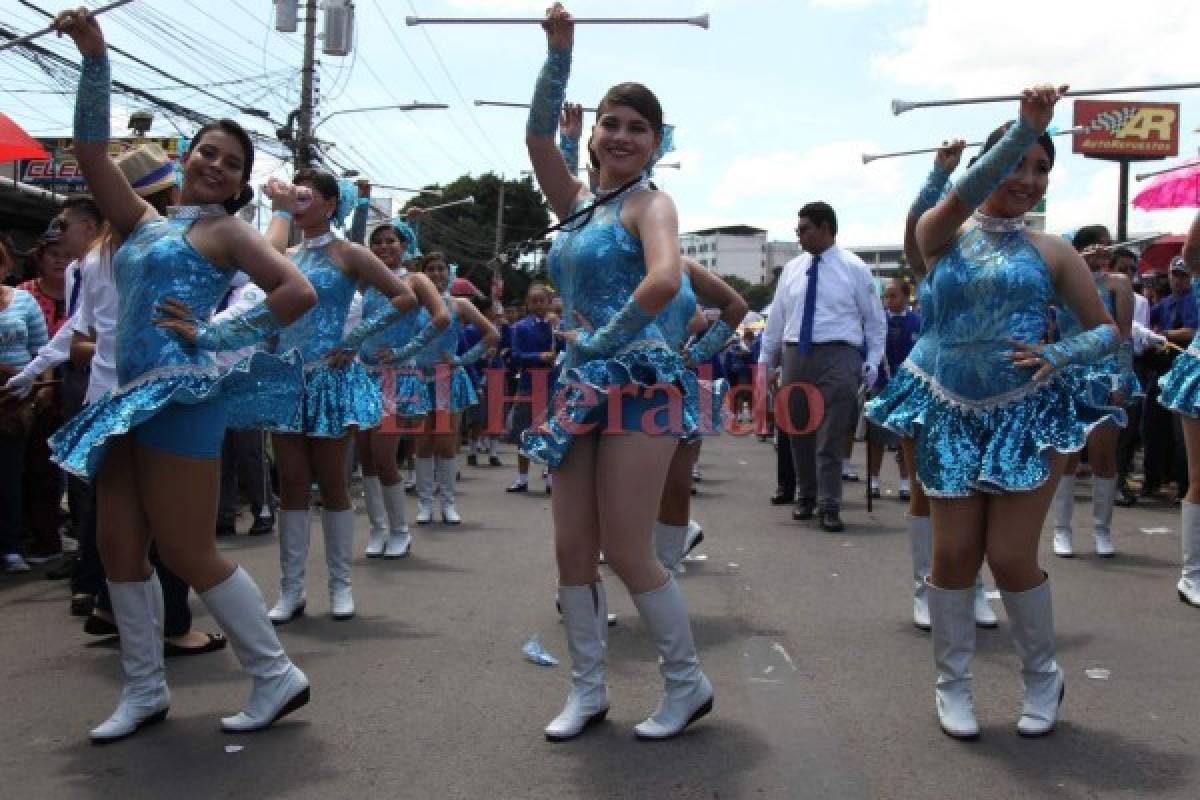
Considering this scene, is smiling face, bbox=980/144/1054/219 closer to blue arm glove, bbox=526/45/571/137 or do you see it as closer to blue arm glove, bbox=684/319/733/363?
blue arm glove, bbox=526/45/571/137

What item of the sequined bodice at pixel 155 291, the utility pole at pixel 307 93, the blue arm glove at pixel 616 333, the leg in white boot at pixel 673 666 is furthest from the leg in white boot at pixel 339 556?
the utility pole at pixel 307 93

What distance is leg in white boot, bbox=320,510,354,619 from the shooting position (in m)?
5.98

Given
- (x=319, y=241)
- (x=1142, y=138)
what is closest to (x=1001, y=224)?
(x=319, y=241)

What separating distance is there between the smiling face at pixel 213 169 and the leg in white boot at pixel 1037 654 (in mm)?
3006

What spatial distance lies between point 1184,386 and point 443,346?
5161mm

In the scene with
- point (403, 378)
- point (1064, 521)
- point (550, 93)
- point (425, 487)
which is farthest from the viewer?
point (425, 487)

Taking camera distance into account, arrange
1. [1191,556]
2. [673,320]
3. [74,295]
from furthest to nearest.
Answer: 1. [74,295]
2. [1191,556]
3. [673,320]

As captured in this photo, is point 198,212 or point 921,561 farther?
point 921,561

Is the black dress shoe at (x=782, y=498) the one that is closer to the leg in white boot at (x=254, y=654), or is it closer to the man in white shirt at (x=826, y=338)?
the man in white shirt at (x=826, y=338)

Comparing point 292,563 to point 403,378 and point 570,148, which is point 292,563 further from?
point 403,378

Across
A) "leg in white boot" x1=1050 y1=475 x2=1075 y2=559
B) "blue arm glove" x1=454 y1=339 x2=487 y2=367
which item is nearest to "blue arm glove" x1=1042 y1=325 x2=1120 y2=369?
"leg in white boot" x1=1050 y1=475 x2=1075 y2=559

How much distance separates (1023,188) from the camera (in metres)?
4.11

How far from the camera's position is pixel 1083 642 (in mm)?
5430

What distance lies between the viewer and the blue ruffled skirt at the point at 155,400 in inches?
152
